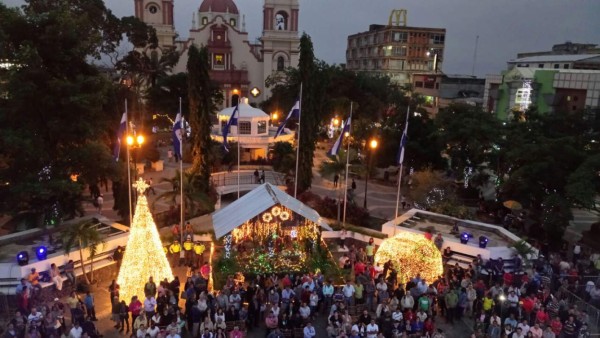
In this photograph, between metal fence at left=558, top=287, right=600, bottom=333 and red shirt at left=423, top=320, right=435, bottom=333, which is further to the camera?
metal fence at left=558, top=287, right=600, bottom=333

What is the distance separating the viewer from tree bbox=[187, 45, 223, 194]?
2720 cm

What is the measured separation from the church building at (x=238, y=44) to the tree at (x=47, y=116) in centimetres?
4498

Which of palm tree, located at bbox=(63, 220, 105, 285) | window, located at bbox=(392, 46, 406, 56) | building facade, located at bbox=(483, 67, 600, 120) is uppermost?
window, located at bbox=(392, 46, 406, 56)

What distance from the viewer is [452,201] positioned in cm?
2552

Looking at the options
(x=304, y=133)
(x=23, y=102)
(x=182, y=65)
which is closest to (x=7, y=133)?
(x=23, y=102)

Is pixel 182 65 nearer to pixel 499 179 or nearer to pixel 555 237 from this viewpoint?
pixel 499 179

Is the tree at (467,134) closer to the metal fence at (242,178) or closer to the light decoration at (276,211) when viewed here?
the metal fence at (242,178)

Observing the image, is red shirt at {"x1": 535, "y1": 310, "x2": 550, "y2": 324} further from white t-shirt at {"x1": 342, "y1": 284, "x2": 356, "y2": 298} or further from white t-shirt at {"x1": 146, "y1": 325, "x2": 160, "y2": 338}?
white t-shirt at {"x1": 146, "y1": 325, "x2": 160, "y2": 338}

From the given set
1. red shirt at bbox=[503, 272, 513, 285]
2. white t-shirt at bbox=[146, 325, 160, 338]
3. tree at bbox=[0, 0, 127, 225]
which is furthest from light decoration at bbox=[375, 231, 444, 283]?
tree at bbox=[0, 0, 127, 225]

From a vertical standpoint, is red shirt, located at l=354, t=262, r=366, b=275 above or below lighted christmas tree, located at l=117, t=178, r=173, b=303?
below

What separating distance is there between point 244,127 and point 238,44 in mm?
32134

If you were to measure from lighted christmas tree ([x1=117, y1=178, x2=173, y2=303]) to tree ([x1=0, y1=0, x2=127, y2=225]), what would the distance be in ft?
18.7

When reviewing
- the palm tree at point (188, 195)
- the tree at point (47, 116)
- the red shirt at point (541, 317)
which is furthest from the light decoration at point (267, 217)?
the red shirt at point (541, 317)

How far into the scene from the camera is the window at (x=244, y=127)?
124 ft
